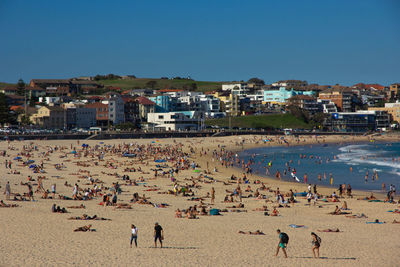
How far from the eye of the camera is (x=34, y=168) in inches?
1332

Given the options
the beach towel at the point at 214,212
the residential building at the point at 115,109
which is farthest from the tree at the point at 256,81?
the beach towel at the point at 214,212

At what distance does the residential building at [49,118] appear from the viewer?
85812 millimetres

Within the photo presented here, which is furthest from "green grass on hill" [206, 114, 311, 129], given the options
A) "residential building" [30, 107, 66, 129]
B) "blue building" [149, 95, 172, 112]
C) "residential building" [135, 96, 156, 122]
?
"residential building" [30, 107, 66, 129]

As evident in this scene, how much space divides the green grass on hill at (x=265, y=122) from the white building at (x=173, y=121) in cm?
881

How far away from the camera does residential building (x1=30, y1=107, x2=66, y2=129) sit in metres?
85.8

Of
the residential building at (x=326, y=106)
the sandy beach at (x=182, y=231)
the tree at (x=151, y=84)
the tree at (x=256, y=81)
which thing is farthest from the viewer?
the tree at (x=256, y=81)

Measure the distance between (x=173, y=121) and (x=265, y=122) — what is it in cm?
2465

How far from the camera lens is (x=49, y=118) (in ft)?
282

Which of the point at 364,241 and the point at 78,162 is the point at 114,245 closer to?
the point at 364,241

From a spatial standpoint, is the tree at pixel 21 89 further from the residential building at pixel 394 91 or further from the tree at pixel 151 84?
the residential building at pixel 394 91

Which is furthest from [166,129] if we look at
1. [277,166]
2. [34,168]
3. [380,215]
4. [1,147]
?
[380,215]

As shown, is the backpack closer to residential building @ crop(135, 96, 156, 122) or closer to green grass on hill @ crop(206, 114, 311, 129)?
green grass on hill @ crop(206, 114, 311, 129)

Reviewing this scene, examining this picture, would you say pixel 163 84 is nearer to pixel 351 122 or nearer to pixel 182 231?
pixel 351 122

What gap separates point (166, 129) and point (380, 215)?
72583mm
